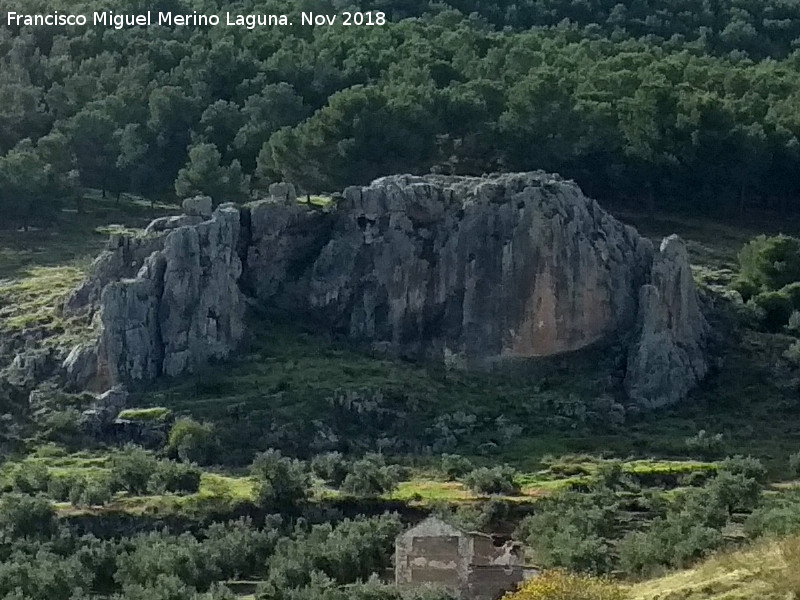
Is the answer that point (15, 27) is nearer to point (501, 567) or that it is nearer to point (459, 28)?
point (459, 28)

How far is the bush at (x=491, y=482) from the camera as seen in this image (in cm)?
5072

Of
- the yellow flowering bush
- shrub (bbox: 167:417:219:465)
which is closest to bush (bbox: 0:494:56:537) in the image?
shrub (bbox: 167:417:219:465)

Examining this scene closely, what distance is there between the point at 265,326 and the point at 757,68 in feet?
124

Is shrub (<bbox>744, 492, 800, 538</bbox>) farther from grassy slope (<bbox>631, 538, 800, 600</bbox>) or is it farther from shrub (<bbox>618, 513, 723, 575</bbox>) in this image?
grassy slope (<bbox>631, 538, 800, 600</bbox>)

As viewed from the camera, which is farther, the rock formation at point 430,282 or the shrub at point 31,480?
the rock formation at point 430,282

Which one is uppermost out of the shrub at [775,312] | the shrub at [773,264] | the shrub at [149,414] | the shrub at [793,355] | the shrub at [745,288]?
the shrub at [773,264]

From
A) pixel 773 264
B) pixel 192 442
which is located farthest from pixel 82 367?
pixel 773 264

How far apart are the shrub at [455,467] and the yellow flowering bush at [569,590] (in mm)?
17526

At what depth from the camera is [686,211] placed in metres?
79.1

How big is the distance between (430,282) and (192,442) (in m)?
12.1

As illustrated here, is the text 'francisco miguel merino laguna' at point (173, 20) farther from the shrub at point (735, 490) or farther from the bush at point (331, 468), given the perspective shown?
the shrub at point (735, 490)

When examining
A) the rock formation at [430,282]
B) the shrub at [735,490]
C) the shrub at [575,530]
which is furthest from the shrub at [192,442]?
the shrub at [735,490]

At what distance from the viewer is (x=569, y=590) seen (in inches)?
1308

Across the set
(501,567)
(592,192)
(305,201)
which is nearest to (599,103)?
(592,192)
